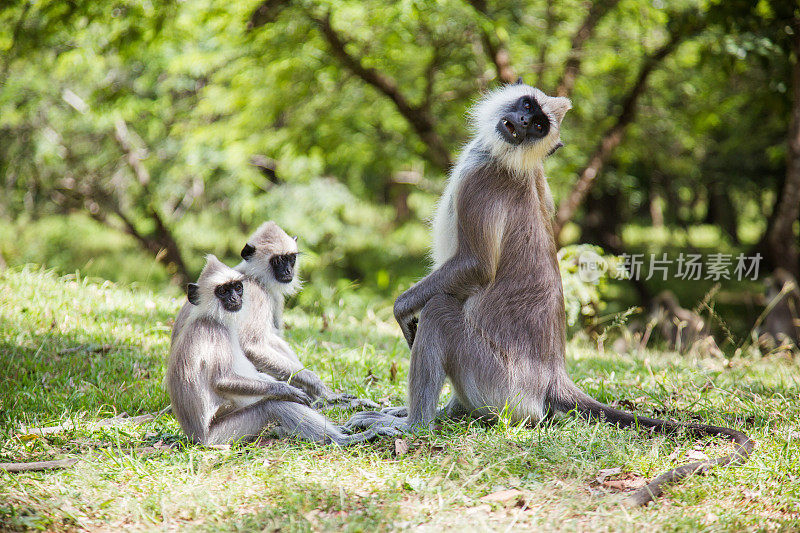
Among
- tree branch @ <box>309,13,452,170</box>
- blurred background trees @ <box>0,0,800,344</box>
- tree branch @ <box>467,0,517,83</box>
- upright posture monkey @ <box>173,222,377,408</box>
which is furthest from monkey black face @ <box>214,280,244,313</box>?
tree branch @ <box>467,0,517,83</box>

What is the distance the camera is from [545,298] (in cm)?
374

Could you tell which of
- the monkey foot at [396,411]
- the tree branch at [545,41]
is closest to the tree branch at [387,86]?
the tree branch at [545,41]

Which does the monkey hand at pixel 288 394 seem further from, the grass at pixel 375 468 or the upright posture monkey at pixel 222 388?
the grass at pixel 375 468

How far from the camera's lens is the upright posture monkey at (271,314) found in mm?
3963

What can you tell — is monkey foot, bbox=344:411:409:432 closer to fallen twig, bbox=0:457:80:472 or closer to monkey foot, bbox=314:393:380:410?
monkey foot, bbox=314:393:380:410

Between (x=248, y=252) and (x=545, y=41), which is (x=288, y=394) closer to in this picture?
(x=248, y=252)

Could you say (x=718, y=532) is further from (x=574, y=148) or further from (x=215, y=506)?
(x=574, y=148)

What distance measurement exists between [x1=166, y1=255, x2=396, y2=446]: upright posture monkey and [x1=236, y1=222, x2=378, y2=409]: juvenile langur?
0.33m

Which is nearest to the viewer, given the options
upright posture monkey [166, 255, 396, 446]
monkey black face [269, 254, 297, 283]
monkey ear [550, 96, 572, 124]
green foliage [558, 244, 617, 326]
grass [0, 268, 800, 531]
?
grass [0, 268, 800, 531]

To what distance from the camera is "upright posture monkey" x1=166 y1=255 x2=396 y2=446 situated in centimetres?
344

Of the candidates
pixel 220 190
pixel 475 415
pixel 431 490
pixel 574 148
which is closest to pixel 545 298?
pixel 475 415

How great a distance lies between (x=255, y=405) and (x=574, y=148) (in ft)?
25.4

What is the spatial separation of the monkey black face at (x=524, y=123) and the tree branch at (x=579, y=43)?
576 cm

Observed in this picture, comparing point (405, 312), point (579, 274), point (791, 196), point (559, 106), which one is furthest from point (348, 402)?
point (791, 196)
